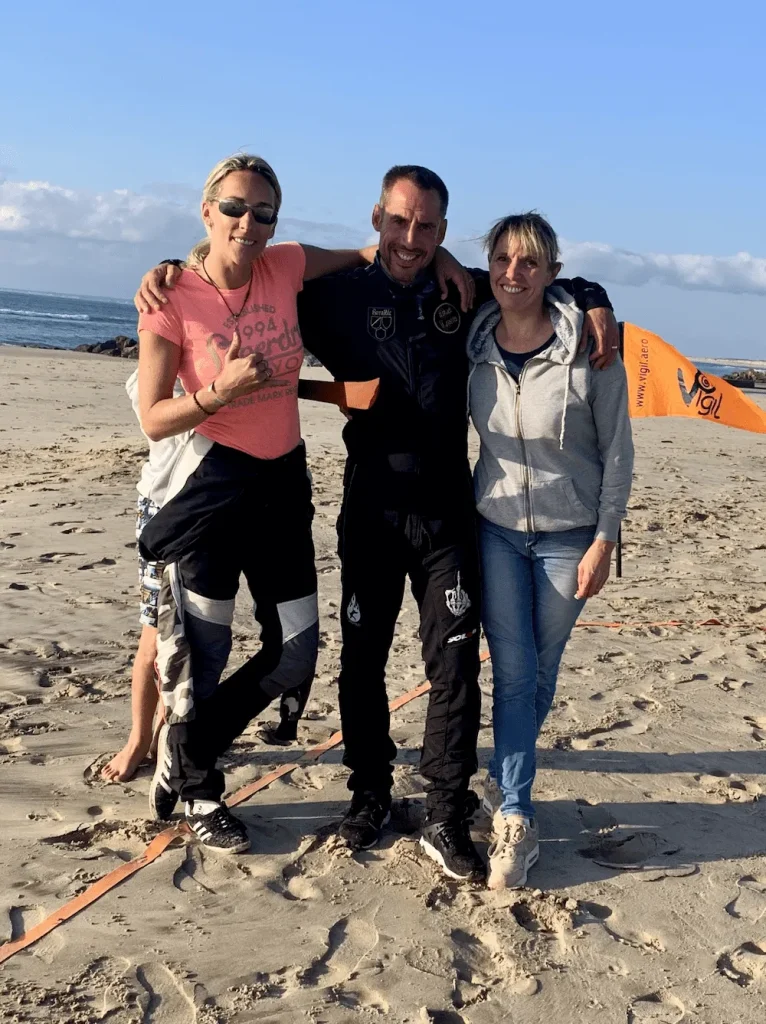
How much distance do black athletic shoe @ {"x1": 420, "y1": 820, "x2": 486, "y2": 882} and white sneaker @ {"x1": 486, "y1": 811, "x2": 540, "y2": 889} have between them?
0.06 m

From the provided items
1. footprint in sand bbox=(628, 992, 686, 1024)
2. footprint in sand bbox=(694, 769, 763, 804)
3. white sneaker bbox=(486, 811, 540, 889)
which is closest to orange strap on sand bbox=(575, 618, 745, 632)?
footprint in sand bbox=(694, 769, 763, 804)

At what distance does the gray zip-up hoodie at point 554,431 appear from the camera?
11.3 feet

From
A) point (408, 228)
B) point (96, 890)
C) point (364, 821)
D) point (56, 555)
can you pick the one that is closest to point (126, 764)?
point (96, 890)

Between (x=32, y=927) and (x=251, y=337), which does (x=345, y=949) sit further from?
(x=251, y=337)

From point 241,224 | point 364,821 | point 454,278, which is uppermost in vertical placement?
point 241,224

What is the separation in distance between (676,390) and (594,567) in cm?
230

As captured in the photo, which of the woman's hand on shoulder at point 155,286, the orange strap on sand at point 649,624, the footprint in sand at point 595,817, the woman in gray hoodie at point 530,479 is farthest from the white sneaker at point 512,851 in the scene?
the orange strap on sand at point 649,624

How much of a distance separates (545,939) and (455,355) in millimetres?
1897

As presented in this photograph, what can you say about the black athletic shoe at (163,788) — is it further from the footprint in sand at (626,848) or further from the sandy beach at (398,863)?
the footprint in sand at (626,848)

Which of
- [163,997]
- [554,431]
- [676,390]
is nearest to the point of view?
[163,997]

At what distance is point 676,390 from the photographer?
5504mm

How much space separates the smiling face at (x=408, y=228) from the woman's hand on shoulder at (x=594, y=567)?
1.10 m

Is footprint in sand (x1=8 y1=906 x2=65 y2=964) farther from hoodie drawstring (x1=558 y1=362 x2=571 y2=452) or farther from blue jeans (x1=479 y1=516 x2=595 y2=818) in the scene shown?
hoodie drawstring (x1=558 y1=362 x2=571 y2=452)

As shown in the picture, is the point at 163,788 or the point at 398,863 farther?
the point at 163,788
